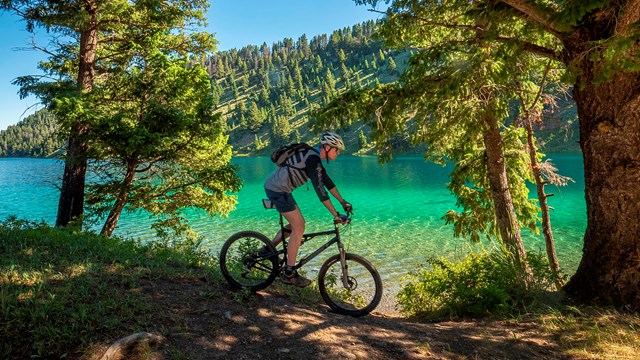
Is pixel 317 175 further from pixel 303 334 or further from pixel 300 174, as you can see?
pixel 303 334

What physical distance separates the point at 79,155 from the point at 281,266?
8832 mm

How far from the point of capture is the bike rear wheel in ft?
18.7

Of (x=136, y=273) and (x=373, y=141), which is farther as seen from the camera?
(x=373, y=141)

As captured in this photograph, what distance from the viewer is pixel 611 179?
206 inches

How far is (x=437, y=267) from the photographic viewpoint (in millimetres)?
8539

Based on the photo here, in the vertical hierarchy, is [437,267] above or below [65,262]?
below

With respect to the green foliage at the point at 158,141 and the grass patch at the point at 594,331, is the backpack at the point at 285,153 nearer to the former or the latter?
the grass patch at the point at 594,331

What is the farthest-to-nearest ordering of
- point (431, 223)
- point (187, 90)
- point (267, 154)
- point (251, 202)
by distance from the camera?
point (267, 154)
point (251, 202)
point (431, 223)
point (187, 90)

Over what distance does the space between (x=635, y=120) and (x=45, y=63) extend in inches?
645

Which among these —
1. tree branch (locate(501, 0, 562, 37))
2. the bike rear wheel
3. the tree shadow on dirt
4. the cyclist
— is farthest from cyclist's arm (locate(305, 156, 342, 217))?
tree branch (locate(501, 0, 562, 37))

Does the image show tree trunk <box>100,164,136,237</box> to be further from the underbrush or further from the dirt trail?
the dirt trail

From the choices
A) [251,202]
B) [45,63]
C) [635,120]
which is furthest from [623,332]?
[251,202]

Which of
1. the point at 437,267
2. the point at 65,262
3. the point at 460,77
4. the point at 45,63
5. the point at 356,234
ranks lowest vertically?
the point at 356,234

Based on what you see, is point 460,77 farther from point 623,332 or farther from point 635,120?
point 623,332
